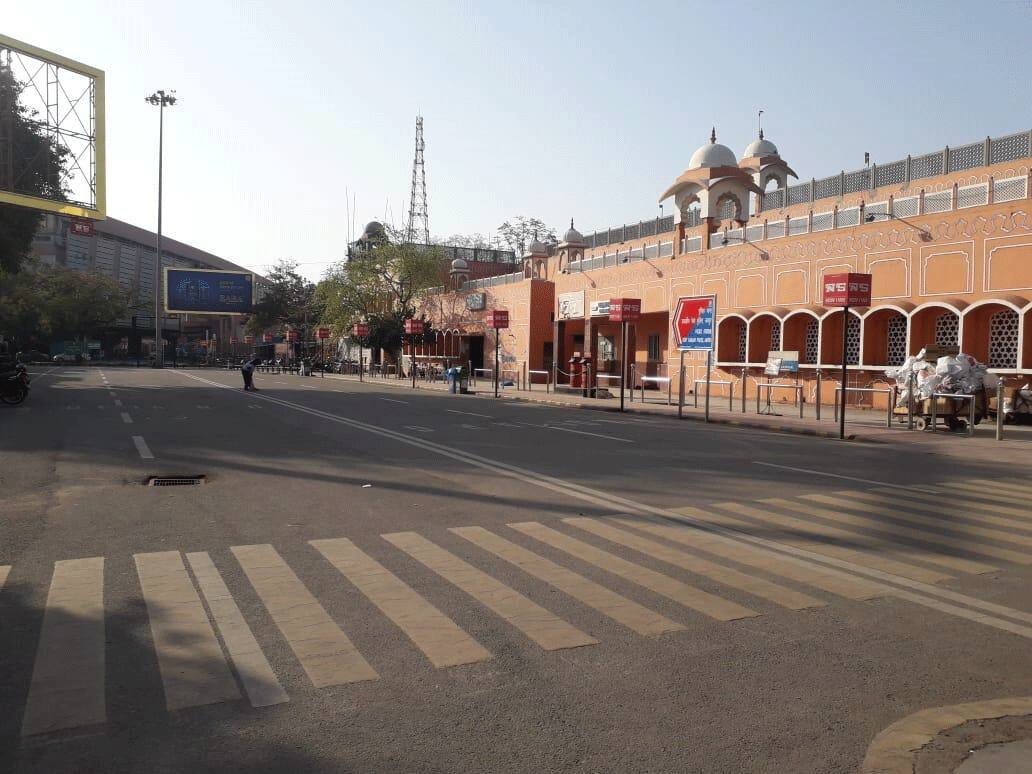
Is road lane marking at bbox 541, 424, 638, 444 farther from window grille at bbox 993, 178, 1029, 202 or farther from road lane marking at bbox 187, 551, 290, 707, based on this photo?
window grille at bbox 993, 178, 1029, 202

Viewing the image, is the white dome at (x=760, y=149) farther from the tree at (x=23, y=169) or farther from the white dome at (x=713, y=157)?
the tree at (x=23, y=169)

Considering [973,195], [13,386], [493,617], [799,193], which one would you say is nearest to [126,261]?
[13,386]

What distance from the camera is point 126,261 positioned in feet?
313

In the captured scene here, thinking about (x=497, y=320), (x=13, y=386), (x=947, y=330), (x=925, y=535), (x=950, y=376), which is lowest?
(x=925, y=535)

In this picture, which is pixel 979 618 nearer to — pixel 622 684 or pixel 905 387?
pixel 622 684

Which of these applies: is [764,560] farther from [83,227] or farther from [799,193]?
[799,193]

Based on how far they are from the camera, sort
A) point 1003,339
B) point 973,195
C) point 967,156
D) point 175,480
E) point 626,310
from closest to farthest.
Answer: point 175,480, point 1003,339, point 973,195, point 626,310, point 967,156

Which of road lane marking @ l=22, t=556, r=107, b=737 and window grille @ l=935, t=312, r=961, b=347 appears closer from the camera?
road lane marking @ l=22, t=556, r=107, b=737

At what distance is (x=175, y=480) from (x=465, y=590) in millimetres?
6315

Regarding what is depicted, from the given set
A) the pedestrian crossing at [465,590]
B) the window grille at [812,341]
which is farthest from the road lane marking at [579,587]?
the window grille at [812,341]

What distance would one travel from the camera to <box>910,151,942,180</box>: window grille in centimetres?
2841

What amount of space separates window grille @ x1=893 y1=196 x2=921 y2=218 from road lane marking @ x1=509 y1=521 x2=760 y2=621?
816 inches

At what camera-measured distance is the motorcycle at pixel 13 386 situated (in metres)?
22.5

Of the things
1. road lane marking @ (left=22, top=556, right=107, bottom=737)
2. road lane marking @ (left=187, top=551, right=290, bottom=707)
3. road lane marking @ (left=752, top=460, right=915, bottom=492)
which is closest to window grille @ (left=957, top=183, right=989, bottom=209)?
road lane marking @ (left=752, top=460, right=915, bottom=492)
